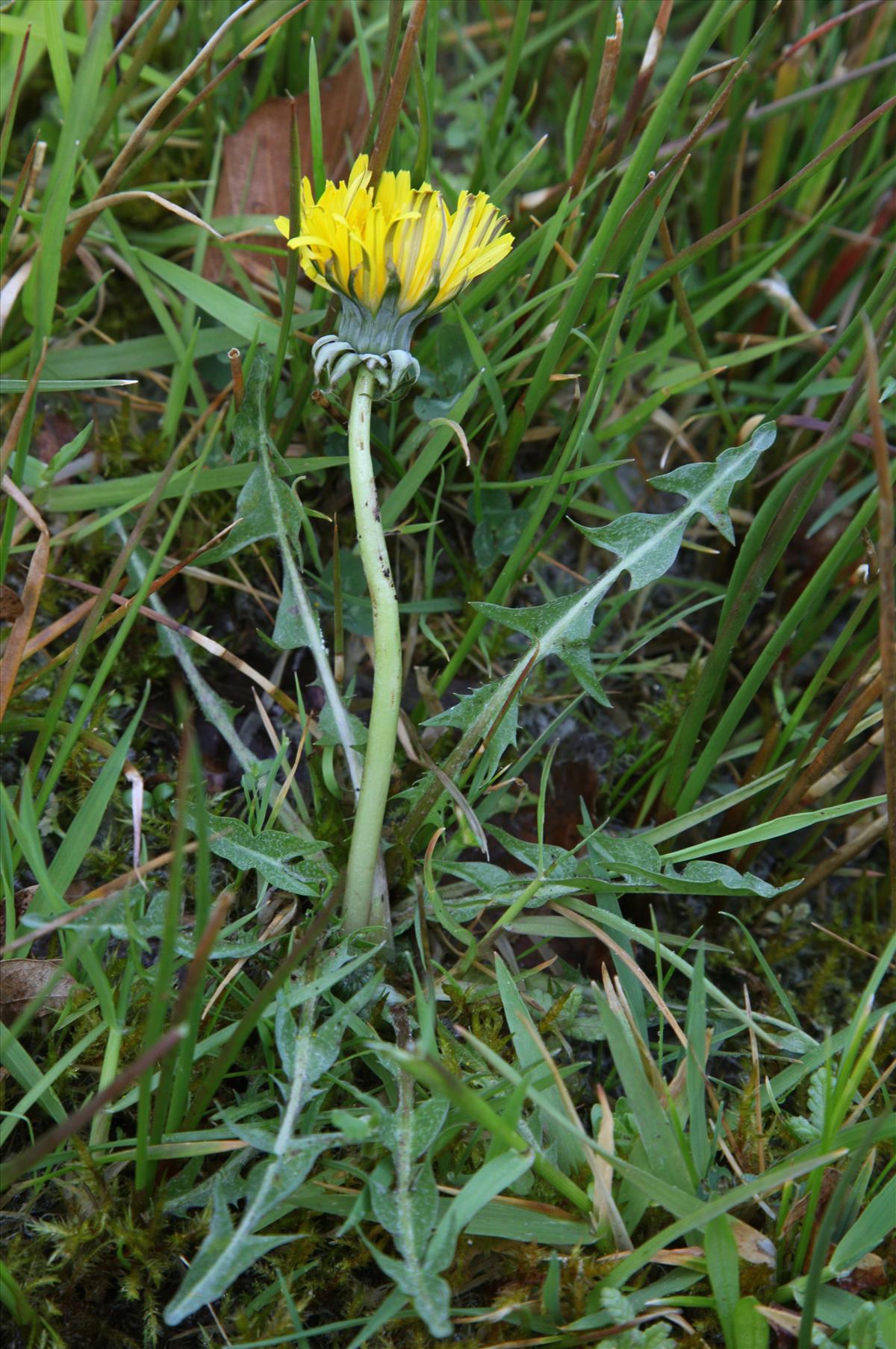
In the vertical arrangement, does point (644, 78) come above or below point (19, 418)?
above

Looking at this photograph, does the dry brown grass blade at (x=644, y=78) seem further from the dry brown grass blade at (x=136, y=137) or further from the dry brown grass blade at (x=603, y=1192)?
the dry brown grass blade at (x=603, y=1192)

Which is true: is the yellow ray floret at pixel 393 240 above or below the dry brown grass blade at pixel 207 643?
above

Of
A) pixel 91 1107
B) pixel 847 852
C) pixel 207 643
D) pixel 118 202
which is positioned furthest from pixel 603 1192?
pixel 118 202

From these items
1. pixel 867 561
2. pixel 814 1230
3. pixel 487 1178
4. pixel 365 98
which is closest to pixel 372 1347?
pixel 487 1178

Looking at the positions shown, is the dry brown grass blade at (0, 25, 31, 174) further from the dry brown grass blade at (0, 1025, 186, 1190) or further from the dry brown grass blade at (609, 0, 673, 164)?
the dry brown grass blade at (0, 1025, 186, 1190)

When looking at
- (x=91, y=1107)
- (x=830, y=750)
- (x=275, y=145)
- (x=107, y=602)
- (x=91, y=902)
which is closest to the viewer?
(x=91, y=1107)

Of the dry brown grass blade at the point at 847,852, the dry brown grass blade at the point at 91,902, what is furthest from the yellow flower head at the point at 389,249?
the dry brown grass blade at the point at 847,852

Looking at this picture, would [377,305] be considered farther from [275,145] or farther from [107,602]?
[275,145]

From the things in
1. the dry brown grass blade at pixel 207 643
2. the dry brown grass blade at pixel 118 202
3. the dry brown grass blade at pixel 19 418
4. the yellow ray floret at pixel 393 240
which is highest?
the yellow ray floret at pixel 393 240
